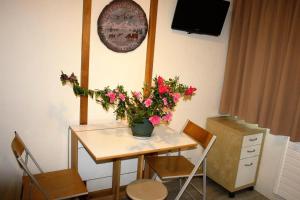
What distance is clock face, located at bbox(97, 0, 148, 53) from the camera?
2.24m

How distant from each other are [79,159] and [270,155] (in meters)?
1.88

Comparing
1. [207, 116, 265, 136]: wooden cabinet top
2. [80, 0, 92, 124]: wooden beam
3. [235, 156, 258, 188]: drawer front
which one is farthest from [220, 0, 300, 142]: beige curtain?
[80, 0, 92, 124]: wooden beam

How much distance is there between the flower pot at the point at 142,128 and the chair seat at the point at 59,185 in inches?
21.6

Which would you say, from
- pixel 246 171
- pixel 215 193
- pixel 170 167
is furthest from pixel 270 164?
pixel 170 167

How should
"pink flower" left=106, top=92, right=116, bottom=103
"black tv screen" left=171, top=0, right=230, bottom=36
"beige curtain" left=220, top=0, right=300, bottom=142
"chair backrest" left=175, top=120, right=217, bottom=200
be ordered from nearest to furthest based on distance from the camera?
1. "pink flower" left=106, top=92, right=116, bottom=103
2. "chair backrest" left=175, top=120, right=217, bottom=200
3. "beige curtain" left=220, top=0, right=300, bottom=142
4. "black tv screen" left=171, top=0, right=230, bottom=36

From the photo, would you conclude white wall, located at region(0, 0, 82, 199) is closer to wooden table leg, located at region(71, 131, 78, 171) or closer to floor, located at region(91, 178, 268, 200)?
wooden table leg, located at region(71, 131, 78, 171)

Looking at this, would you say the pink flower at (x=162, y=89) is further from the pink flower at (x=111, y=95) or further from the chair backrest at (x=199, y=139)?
the chair backrest at (x=199, y=139)

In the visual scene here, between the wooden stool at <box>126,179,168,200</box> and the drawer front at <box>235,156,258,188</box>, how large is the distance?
108 cm

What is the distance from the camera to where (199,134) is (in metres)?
2.27

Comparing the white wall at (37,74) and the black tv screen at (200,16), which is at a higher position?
the black tv screen at (200,16)

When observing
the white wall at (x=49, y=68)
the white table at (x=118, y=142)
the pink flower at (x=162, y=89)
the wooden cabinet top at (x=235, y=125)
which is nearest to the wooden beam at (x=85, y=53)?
the white wall at (x=49, y=68)

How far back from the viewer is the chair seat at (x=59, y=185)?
1769 millimetres

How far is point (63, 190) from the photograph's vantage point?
182 centimetres

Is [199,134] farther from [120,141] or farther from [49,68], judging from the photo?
[49,68]
